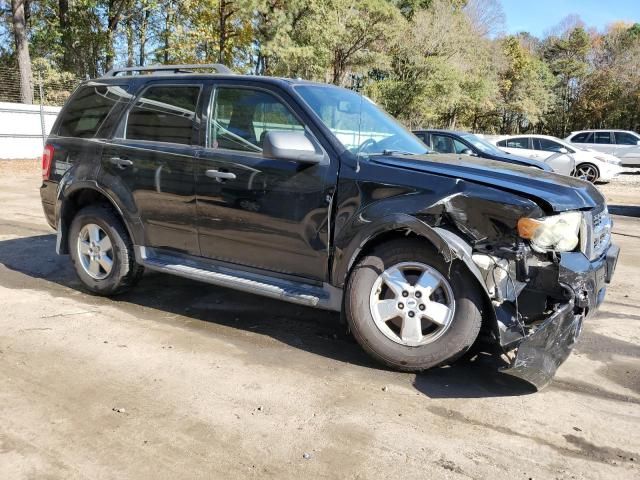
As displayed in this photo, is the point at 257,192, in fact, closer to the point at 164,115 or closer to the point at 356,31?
the point at 164,115

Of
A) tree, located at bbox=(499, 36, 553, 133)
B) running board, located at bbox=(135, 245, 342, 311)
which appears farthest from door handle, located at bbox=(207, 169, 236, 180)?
tree, located at bbox=(499, 36, 553, 133)

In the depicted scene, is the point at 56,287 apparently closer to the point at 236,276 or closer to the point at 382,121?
the point at 236,276

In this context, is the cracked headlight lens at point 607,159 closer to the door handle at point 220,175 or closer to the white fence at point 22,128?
the door handle at point 220,175

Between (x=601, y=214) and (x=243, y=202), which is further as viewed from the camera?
(x=243, y=202)

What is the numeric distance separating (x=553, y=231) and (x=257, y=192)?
2014mm

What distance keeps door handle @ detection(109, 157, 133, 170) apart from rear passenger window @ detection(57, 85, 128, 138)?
1.47ft

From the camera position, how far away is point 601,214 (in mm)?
3816

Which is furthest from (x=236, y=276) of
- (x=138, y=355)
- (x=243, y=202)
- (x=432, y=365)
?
(x=432, y=365)

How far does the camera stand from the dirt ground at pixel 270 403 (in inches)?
106

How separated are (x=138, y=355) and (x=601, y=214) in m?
3.36

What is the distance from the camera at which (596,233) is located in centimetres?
366

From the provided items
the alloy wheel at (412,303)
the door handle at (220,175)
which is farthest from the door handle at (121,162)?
the alloy wheel at (412,303)

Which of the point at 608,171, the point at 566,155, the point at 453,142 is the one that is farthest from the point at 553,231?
the point at 608,171

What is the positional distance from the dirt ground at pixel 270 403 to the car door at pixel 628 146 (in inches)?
697
